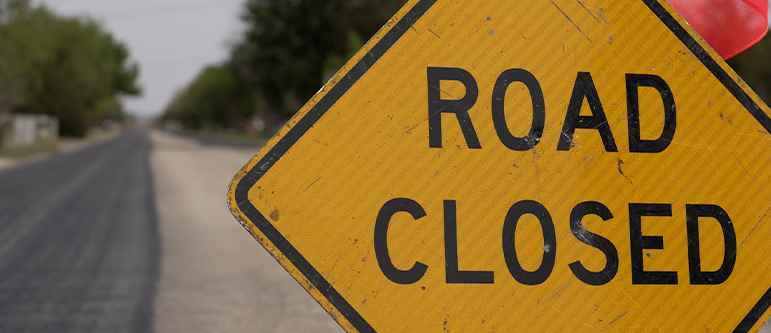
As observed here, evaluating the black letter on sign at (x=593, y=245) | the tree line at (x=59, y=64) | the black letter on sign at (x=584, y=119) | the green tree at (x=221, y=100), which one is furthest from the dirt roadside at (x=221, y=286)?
the green tree at (x=221, y=100)

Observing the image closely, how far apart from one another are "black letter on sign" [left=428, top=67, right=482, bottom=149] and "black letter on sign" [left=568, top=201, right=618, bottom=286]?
1.04ft

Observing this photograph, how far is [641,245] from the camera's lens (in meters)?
1.47

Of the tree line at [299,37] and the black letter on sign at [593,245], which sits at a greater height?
the tree line at [299,37]

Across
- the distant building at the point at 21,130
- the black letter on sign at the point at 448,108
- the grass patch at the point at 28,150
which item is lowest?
the grass patch at the point at 28,150

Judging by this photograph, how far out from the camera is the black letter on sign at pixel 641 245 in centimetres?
147

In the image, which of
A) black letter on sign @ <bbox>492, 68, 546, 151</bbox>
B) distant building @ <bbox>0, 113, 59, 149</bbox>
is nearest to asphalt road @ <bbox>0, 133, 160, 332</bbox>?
black letter on sign @ <bbox>492, 68, 546, 151</bbox>

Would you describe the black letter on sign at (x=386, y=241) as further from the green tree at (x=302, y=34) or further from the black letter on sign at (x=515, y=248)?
the green tree at (x=302, y=34)

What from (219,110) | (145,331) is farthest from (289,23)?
(219,110)

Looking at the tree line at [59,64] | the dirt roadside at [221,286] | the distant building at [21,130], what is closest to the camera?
the dirt roadside at [221,286]

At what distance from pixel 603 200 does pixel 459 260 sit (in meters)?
0.42

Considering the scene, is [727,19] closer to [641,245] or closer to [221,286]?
[641,245]

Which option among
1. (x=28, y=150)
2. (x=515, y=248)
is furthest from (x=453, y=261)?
(x=28, y=150)

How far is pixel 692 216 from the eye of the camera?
149 cm

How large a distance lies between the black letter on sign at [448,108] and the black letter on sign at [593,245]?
0.32 metres
